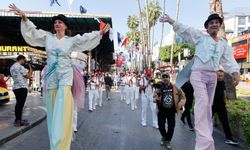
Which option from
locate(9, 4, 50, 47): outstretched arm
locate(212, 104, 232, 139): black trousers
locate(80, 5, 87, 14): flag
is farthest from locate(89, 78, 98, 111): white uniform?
locate(80, 5, 87, 14): flag

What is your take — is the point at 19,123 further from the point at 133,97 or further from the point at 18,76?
the point at 133,97

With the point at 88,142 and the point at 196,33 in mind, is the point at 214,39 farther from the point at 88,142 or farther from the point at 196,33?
the point at 88,142

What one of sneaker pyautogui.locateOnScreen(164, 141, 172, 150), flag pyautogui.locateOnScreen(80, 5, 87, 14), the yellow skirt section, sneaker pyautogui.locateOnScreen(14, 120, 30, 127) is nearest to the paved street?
sneaker pyautogui.locateOnScreen(164, 141, 172, 150)

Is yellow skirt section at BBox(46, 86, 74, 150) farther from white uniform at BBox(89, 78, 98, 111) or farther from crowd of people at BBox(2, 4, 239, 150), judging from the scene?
white uniform at BBox(89, 78, 98, 111)

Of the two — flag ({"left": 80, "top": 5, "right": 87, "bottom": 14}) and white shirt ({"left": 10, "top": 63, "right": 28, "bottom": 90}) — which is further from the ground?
flag ({"left": 80, "top": 5, "right": 87, "bottom": 14})

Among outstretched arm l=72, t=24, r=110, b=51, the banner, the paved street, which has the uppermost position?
the banner

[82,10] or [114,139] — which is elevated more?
[82,10]

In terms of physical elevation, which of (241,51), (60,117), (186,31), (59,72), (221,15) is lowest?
(60,117)

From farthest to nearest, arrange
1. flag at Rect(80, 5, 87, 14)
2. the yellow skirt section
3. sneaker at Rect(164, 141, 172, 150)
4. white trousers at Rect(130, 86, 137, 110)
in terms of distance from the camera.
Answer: flag at Rect(80, 5, 87, 14), white trousers at Rect(130, 86, 137, 110), sneaker at Rect(164, 141, 172, 150), the yellow skirt section

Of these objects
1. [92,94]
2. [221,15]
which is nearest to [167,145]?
[221,15]

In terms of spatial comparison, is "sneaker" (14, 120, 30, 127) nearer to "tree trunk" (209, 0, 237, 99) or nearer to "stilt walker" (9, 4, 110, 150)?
"stilt walker" (9, 4, 110, 150)

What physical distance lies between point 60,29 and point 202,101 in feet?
7.31

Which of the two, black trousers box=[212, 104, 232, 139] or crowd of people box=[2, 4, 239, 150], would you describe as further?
black trousers box=[212, 104, 232, 139]

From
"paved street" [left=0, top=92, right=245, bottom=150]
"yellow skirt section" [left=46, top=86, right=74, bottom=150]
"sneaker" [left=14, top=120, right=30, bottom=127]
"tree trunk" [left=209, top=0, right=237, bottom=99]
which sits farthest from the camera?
"tree trunk" [left=209, top=0, right=237, bottom=99]
